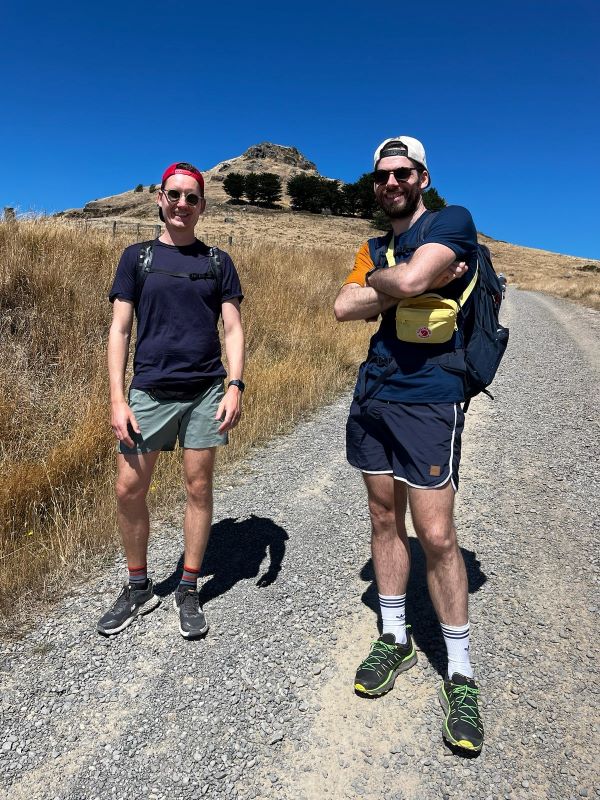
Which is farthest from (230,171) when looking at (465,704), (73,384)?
(465,704)

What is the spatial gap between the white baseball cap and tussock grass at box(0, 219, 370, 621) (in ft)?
8.68

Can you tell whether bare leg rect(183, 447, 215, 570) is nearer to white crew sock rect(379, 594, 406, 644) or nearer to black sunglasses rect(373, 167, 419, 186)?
white crew sock rect(379, 594, 406, 644)

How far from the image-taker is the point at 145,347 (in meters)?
2.44

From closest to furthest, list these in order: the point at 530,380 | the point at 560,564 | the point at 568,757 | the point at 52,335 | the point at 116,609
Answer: the point at 568,757
the point at 116,609
the point at 560,564
the point at 52,335
the point at 530,380

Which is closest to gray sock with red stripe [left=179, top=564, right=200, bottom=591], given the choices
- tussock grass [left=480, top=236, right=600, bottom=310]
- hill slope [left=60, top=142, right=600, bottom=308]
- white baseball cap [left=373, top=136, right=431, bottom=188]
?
white baseball cap [left=373, top=136, right=431, bottom=188]

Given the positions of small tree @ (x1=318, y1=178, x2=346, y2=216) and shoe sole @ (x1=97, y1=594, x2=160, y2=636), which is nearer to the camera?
shoe sole @ (x1=97, y1=594, x2=160, y2=636)

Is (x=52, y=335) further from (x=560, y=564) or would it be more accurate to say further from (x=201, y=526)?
(x=560, y=564)

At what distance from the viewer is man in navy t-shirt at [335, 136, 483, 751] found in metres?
1.90

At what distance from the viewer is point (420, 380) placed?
2014 mm

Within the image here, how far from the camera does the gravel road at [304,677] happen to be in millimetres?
1784

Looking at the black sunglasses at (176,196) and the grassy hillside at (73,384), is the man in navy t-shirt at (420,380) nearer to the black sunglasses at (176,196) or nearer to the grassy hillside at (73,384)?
the black sunglasses at (176,196)

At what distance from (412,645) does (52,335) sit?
4312mm

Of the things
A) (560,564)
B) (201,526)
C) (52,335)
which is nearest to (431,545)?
(201,526)

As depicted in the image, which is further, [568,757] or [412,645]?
[412,645]
